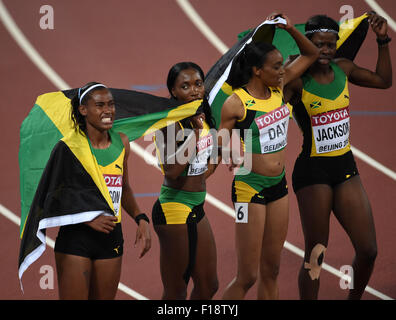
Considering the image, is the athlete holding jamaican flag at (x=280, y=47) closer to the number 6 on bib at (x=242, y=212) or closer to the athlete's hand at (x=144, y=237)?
the number 6 on bib at (x=242, y=212)

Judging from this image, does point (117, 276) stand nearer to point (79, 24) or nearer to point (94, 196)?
point (94, 196)

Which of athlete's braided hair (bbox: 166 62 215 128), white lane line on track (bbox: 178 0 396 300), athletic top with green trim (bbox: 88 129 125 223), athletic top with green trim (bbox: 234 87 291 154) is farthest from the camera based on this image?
white lane line on track (bbox: 178 0 396 300)

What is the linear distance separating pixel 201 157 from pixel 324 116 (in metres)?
0.92

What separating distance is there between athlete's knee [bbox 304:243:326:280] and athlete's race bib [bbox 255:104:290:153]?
769 mm

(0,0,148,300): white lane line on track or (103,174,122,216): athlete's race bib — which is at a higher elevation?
(0,0,148,300): white lane line on track

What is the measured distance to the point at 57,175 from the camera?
3.52 meters

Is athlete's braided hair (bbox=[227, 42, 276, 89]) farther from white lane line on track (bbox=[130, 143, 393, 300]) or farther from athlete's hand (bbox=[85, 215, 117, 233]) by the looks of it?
white lane line on track (bbox=[130, 143, 393, 300])

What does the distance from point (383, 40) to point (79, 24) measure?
437 centimetres

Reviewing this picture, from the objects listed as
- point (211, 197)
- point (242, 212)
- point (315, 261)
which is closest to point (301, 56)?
point (242, 212)

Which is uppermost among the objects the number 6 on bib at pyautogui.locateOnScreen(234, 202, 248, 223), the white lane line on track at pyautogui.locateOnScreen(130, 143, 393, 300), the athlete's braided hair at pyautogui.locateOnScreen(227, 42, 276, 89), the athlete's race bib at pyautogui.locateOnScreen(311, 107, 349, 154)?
the athlete's braided hair at pyautogui.locateOnScreen(227, 42, 276, 89)

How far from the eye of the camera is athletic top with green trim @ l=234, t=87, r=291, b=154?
13.3 ft

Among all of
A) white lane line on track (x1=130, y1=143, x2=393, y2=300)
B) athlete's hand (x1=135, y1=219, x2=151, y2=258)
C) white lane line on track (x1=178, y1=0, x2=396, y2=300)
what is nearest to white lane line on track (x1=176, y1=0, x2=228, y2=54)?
white lane line on track (x1=178, y1=0, x2=396, y2=300)

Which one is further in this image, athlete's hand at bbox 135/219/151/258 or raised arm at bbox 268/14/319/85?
raised arm at bbox 268/14/319/85

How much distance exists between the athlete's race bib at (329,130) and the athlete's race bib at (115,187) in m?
1.48
